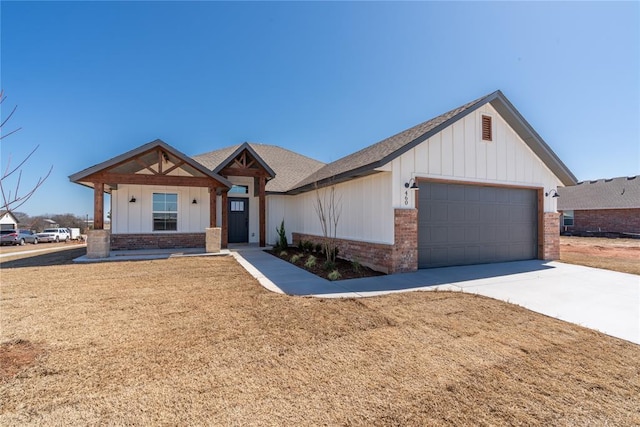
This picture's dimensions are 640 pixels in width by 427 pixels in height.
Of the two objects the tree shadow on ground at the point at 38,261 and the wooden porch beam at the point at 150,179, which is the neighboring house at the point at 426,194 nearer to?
the wooden porch beam at the point at 150,179

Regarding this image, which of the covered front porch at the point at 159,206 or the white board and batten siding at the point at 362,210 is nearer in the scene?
the white board and batten siding at the point at 362,210

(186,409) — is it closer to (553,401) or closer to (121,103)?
A: (553,401)

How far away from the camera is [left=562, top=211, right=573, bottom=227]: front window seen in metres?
28.1

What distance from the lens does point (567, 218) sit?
93.1 feet

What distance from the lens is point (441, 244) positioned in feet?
29.9

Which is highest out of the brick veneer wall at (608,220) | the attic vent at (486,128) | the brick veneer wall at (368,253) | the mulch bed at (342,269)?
the attic vent at (486,128)

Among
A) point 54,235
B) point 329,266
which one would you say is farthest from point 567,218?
point 54,235

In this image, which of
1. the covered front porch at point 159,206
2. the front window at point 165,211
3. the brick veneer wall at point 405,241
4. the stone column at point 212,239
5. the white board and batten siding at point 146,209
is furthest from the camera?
the front window at point 165,211

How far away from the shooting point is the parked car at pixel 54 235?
88.6 feet

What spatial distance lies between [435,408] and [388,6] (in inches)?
443

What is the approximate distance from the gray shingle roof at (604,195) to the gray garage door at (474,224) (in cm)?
2173

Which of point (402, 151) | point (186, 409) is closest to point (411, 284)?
point (402, 151)

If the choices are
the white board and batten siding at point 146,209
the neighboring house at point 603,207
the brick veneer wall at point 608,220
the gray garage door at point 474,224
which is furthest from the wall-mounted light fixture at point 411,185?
the brick veneer wall at point 608,220

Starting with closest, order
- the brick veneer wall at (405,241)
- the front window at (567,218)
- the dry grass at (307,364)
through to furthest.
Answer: the dry grass at (307,364) → the brick veneer wall at (405,241) → the front window at (567,218)
